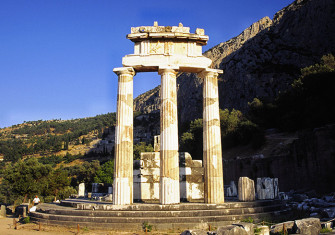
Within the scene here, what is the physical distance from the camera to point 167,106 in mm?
16047

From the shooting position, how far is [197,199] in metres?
18.4

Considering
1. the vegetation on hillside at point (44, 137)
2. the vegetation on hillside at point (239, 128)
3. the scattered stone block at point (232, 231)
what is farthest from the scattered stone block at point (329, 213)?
the vegetation on hillside at point (44, 137)

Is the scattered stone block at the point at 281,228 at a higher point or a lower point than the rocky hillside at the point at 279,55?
lower

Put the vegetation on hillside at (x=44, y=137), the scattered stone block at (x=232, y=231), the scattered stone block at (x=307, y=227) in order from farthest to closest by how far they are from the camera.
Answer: the vegetation on hillside at (x=44, y=137)
the scattered stone block at (x=307, y=227)
the scattered stone block at (x=232, y=231)

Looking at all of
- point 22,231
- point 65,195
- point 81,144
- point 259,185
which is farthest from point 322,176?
point 81,144

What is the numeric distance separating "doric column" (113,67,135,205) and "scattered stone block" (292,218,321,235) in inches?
327

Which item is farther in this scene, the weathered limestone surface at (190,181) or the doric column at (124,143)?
the weathered limestone surface at (190,181)

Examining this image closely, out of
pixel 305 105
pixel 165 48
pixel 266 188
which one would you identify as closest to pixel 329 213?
pixel 266 188

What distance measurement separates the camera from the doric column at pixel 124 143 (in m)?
15.4

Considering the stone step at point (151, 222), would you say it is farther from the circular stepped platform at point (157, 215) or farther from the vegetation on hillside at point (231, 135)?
the vegetation on hillside at point (231, 135)

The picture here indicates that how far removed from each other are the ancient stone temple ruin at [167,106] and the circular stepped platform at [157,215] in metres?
1.18

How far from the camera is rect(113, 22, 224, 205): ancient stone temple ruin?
15461 mm

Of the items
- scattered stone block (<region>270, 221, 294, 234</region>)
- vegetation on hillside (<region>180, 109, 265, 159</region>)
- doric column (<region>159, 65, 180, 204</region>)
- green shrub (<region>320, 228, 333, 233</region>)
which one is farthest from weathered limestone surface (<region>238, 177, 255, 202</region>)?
vegetation on hillside (<region>180, 109, 265, 159</region>)

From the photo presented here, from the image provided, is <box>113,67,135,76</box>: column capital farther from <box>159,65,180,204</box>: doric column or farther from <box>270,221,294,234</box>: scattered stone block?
<box>270,221,294,234</box>: scattered stone block
